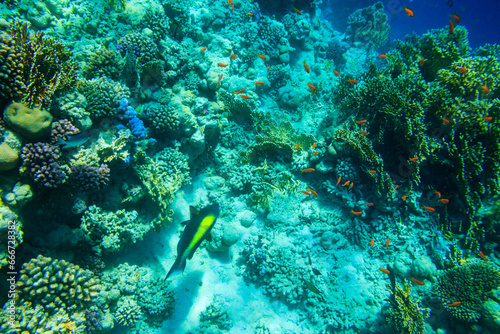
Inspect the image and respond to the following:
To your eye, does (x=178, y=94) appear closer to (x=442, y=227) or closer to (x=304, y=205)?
(x=304, y=205)

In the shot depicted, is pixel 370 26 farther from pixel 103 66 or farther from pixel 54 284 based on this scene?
pixel 54 284

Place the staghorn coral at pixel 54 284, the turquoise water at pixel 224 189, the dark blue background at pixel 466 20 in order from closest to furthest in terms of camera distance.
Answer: the staghorn coral at pixel 54 284 < the turquoise water at pixel 224 189 < the dark blue background at pixel 466 20

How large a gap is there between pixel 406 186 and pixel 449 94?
2.78 meters

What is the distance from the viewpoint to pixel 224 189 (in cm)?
621

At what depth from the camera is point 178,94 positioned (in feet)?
18.5

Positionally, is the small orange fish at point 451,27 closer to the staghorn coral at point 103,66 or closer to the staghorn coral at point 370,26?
the staghorn coral at point 370,26

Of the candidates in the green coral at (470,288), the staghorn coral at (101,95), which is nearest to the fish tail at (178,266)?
the staghorn coral at (101,95)

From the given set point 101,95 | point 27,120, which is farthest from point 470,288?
point 27,120

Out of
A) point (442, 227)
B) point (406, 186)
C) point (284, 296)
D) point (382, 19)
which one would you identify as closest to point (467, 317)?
point (442, 227)

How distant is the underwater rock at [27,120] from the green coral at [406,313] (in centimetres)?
789

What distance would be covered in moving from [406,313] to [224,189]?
5.36m

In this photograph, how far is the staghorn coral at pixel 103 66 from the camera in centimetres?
461

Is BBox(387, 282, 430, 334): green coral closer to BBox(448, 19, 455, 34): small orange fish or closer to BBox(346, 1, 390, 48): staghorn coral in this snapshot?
BBox(448, 19, 455, 34): small orange fish

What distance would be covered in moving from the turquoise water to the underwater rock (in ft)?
0.08
